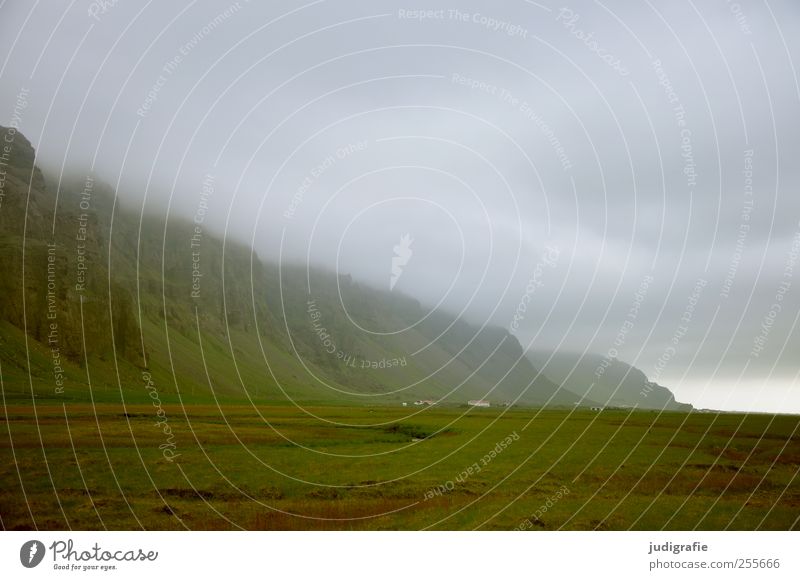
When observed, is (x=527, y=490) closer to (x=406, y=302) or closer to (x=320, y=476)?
(x=320, y=476)

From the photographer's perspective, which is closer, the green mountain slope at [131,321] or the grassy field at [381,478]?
the grassy field at [381,478]

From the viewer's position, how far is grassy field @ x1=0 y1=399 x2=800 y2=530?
2709 centimetres

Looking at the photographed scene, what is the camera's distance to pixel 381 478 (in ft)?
110

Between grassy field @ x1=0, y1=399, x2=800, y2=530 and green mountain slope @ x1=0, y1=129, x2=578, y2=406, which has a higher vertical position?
green mountain slope @ x1=0, y1=129, x2=578, y2=406

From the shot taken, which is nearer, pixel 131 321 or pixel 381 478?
pixel 381 478

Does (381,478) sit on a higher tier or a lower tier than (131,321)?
lower

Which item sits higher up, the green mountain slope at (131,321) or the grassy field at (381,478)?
the green mountain slope at (131,321)

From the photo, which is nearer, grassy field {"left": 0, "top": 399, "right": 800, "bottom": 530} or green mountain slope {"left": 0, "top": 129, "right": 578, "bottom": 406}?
grassy field {"left": 0, "top": 399, "right": 800, "bottom": 530}

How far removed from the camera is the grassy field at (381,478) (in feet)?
88.9

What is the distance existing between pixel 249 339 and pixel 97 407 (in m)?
126
